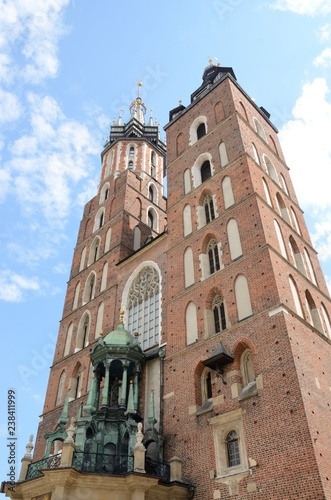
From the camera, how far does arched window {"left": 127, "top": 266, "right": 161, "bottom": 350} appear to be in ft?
67.6

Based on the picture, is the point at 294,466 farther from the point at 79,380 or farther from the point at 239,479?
the point at 79,380

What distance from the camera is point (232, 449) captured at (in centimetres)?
1369

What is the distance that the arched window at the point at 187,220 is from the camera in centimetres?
2147

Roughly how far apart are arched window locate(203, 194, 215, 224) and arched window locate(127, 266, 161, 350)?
12.6 ft

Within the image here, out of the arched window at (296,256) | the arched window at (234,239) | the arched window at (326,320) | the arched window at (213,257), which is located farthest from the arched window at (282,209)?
the arched window at (326,320)

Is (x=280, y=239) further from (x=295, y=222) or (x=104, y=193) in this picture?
(x=104, y=193)

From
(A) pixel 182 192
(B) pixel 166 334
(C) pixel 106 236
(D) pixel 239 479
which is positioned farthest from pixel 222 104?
(D) pixel 239 479

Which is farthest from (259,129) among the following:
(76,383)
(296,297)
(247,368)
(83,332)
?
(76,383)

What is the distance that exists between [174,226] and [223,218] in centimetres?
355

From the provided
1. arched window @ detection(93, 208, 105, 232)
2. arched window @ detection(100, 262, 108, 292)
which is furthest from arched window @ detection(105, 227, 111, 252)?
arched window @ detection(93, 208, 105, 232)

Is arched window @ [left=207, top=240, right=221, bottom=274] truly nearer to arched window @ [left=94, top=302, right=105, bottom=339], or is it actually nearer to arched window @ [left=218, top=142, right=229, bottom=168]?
arched window @ [left=218, top=142, right=229, bottom=168]

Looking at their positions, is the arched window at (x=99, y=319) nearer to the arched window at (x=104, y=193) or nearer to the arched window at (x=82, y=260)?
the arched window at (x=82, y=260)

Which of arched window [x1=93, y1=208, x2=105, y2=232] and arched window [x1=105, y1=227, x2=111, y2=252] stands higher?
arched window [x1=93, y1=208, x2=105, y2=232]

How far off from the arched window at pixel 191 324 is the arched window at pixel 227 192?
4.88m
